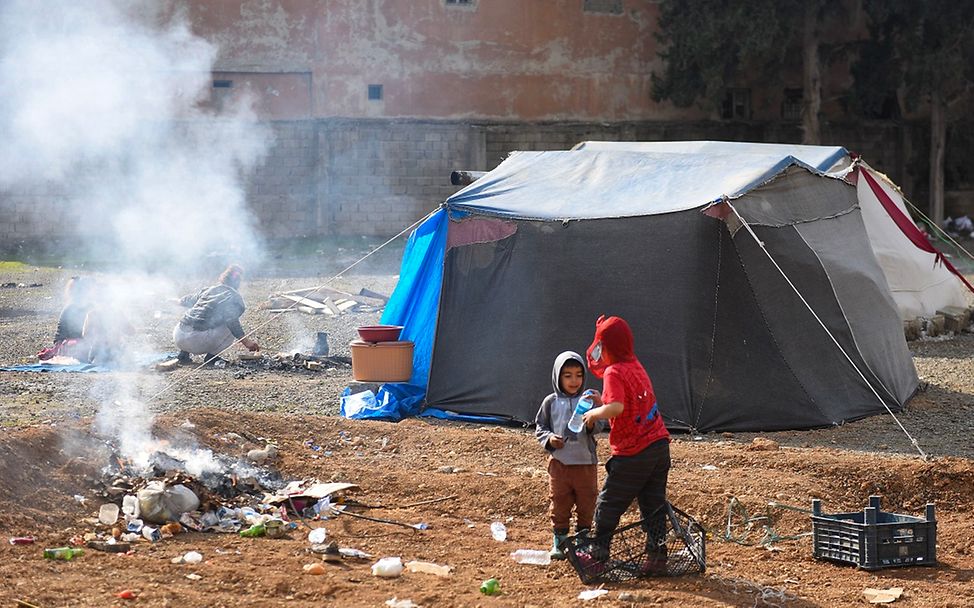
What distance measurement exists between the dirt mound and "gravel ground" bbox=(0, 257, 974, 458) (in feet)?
3.11

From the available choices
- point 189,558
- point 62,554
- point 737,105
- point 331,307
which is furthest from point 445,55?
point 62,554

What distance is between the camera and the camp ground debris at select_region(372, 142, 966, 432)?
9.21 metres

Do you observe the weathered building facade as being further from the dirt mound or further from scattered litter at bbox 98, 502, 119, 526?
scattered litter at bbox 98, 502, 119, 526

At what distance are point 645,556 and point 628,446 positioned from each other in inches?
21.4

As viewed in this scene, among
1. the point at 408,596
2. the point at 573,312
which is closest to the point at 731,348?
the point at 573,312

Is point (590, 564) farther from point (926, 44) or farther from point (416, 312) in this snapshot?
point (926, 44)

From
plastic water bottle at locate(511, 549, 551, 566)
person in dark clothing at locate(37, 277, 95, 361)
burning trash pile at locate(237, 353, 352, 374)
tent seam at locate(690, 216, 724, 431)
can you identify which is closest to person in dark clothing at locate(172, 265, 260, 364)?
burning trash pile at locate(237, 353, 352, 374)

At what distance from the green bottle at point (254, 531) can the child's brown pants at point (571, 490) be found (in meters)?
1.51

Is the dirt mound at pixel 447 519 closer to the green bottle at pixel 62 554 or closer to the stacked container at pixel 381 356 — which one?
the green bottle at pixel 62 554

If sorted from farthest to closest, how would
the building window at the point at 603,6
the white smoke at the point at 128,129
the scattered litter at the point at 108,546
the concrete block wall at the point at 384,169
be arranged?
the building window at the point at 603,6 < the concrete block wall at the point at 384,169 < the white smoke at the point at 128,129 < the scattered litter at the point at 108,546

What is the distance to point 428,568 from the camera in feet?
18.7

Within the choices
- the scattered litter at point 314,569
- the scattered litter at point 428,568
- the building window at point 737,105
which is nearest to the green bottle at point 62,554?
the scattered litter at point 314,569

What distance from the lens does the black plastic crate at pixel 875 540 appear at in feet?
19.1

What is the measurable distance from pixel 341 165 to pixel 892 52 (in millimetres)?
12929
